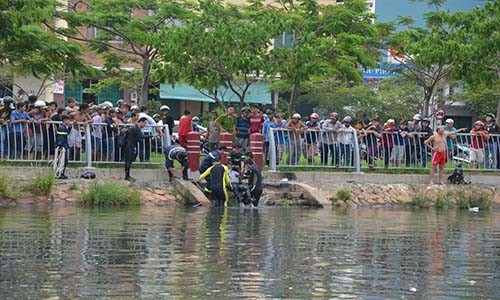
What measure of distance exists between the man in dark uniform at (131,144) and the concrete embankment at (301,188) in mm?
316

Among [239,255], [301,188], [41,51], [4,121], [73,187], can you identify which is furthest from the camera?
[41,51]

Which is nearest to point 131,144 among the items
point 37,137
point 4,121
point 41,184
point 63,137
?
point 63,137

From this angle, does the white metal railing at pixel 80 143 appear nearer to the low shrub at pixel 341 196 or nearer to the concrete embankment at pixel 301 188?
the concrete embankment at pixel 301 188

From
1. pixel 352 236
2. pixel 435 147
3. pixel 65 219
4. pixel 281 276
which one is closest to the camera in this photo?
pixel 281 276

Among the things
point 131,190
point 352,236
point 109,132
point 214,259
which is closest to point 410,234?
point 352,236

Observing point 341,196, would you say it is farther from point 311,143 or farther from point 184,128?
point 184,128

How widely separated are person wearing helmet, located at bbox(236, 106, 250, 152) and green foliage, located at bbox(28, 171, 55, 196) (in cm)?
615

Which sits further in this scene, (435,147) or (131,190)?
(435,147)

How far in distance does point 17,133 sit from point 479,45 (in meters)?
14.0

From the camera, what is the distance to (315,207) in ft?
91.5

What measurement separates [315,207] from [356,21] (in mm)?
14182

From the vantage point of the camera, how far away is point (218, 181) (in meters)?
26.6

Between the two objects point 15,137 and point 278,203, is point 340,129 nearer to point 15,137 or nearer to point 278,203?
point 278,203

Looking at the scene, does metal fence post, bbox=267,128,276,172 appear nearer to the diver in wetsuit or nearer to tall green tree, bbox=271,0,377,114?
the diver in wetsuit
